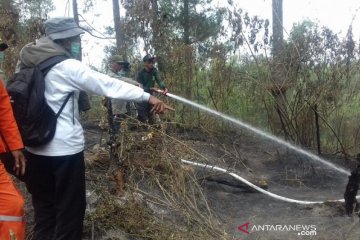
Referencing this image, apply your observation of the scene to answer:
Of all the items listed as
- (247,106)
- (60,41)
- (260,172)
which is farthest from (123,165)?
(247,106)

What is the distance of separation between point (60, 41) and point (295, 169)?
482 cm

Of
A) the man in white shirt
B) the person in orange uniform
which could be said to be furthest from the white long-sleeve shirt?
the person in orange uniform

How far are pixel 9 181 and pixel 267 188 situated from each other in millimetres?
3923

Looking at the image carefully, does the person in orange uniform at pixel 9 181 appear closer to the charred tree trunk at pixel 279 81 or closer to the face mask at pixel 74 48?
the face mask at pixel 74 48

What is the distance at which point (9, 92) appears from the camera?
3.01 m

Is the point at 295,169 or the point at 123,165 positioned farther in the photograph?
the point at 295,169

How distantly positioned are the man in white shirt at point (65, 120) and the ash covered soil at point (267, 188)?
88cm

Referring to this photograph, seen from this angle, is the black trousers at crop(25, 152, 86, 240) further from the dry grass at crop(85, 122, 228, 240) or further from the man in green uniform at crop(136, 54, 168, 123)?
the man in green uniform at crop(136, 54, 168, 123)

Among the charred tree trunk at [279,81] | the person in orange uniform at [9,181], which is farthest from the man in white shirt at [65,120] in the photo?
the charred tree trunk at [279,81]

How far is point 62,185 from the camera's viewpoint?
3.08 m

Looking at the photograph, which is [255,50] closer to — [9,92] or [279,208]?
[279,208]

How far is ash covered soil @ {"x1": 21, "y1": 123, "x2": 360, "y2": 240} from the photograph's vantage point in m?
4.37

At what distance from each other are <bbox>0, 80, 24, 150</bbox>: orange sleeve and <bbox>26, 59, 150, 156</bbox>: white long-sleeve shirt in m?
0.20

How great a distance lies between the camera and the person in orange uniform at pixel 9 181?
2705mm
